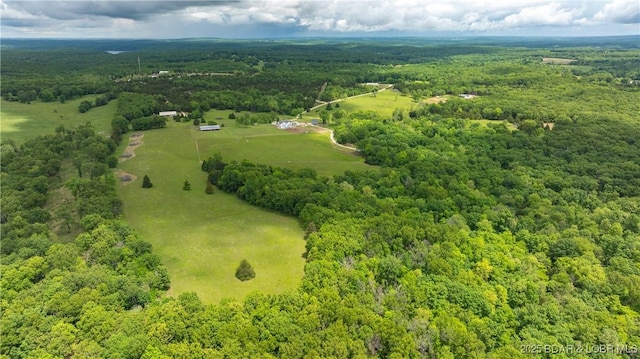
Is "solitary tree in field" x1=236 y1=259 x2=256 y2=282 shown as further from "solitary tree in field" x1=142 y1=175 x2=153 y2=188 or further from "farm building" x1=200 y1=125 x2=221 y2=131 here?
"farm building" x1=200 y1=125 x2=221 y2=131

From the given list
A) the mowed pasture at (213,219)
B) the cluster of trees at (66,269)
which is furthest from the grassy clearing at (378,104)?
the cluster of trees at (66,269)

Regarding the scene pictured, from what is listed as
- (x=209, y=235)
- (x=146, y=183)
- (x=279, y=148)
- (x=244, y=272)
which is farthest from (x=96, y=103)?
(x=244, y=272)

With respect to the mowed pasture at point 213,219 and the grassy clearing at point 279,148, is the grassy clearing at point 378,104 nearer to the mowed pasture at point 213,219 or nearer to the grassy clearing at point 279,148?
the grassy clearing at point 279,148

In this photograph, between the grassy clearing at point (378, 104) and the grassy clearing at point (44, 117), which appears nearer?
the grassy clearing at point (44, 117)

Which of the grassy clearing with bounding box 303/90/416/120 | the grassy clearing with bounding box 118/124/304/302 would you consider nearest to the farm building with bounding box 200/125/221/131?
the grassy clearing with bounding box 303/90/416/120

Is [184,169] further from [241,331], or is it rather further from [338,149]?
[241,331]

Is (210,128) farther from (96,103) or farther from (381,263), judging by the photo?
Result: (381,263)
